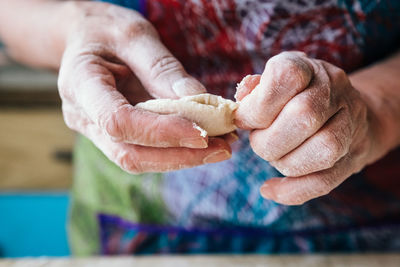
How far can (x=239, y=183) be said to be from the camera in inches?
26.5

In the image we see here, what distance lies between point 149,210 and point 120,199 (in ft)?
0.21

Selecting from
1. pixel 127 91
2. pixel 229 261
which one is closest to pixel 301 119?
pixel 127 91

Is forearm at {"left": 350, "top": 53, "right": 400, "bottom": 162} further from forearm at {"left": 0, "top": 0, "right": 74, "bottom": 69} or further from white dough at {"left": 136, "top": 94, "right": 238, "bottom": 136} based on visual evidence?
forearm at {"left": 0, "top": 0, "right": 74, "bottom": 69}

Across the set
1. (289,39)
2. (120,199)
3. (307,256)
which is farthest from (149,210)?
(289,39)

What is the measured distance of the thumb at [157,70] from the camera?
45 cm

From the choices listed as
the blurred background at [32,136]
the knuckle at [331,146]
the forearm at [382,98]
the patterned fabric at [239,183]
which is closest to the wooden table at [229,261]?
the patterned fabric at [239,183]

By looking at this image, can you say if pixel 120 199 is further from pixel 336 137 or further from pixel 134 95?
pixel 336 137

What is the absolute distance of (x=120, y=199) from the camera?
77 centimetres

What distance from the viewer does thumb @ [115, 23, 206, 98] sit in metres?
0.45

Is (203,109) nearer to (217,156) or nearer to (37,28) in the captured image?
(217,156)

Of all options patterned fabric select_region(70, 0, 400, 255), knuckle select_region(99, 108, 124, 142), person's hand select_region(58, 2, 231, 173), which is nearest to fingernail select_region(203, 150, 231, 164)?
person's hand select_region(58, 2, 231, 173)

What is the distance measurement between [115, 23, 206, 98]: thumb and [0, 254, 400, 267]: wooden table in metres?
0.31

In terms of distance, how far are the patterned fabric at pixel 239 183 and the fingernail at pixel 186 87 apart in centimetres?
17

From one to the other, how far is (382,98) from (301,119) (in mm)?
242
